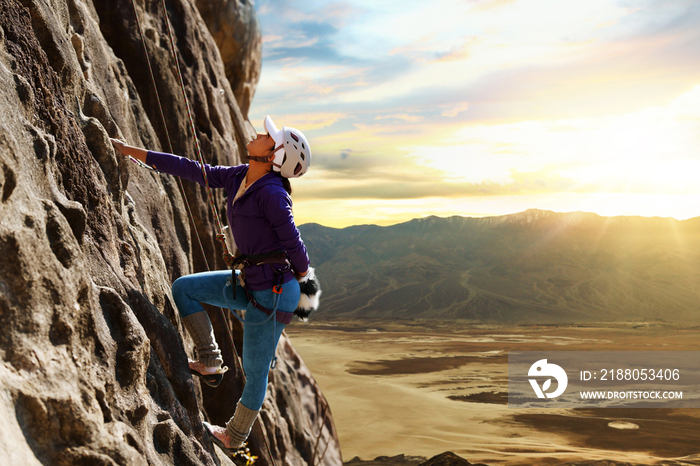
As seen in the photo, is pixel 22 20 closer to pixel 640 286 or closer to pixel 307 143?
pixel 307 143

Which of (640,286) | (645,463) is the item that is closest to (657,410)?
(645,463)

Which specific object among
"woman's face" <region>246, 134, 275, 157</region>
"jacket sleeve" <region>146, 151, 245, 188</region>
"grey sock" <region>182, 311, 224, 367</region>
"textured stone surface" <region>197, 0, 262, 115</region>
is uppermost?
"textured stone surface" <region>197, 0, 262, 115</region>

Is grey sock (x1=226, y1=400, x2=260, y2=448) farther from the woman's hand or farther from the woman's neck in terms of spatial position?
the woman's hand

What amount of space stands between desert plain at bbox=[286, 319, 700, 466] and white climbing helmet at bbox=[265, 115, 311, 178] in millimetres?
16090

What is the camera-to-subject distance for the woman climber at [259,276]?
380 centimetres

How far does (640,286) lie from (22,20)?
8520cm

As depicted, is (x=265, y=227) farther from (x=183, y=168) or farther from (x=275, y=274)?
(x=183, y=168)

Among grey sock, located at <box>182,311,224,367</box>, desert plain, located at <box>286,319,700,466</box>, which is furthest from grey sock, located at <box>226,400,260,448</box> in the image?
desert plain, located at <box>286,319,700,466</box>

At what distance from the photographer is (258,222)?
3.84 metres

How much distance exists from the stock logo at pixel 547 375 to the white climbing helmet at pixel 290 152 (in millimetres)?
26818

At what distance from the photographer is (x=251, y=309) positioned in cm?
396

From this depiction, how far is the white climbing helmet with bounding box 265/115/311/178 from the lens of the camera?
3875 mm

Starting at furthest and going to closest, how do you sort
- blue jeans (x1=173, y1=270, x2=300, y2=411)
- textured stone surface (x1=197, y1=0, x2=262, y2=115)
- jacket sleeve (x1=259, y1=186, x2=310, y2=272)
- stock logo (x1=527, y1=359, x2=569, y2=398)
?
stock logo (x1=527, y1=359, x2=569, y2=398), textured stone surface (x1=197, y1=0, x2=262, y2=115), blue jeans (x1=173, y1=270, x2=300, y2=411), jacket sleeve (x1=259, y1=186, x2=310, y2=272)

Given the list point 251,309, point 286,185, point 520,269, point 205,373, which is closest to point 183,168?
point 286,185
